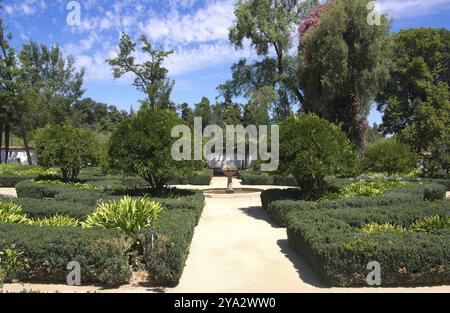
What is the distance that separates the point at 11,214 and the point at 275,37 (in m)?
22.3

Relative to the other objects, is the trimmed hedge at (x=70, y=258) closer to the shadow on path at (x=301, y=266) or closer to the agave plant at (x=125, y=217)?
the agave plant at (x=125, y=217)

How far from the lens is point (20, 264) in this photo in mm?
5930

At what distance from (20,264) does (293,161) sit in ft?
23.6

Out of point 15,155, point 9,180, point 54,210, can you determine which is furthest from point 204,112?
point 54,210

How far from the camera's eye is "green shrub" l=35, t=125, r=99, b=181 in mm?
14648

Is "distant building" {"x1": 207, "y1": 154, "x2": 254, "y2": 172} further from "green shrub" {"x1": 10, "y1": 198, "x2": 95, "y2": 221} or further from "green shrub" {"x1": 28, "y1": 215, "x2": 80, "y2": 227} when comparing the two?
"green shrub" {"x1": 28, "y1": 215, "x2": 80, "y2": 227}

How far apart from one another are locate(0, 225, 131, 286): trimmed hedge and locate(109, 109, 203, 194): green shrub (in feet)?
16.9

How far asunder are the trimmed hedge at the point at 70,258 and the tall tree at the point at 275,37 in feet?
75.5

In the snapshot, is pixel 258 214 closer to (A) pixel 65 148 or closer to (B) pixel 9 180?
(A) pixel 65 148

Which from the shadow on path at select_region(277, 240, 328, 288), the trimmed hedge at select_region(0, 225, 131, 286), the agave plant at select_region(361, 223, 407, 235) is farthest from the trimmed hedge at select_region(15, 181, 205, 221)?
the agave plant at select_region(361, 223, 407, 235)

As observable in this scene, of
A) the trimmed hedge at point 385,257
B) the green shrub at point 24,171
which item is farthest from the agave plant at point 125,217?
the green shrub at point 24,171

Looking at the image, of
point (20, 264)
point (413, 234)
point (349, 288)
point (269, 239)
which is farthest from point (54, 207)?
point (413, 234)

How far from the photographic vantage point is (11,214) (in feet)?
26.7

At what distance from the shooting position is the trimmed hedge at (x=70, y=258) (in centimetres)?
593
